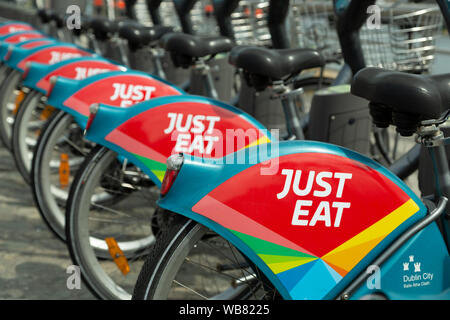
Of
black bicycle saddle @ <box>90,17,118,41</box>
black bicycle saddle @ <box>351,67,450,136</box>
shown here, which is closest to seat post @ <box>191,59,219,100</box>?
black bicycle saddle @ <box>351,67,450,136</box>

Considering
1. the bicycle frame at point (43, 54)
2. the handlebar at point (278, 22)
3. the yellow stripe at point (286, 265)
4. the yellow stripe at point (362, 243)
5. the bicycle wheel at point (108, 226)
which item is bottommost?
the bicycle wheel at point (108, 226)

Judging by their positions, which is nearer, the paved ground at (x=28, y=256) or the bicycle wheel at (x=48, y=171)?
the paved ground at (x=28, y=256)

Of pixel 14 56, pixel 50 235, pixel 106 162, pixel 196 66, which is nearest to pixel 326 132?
pixel 196 66

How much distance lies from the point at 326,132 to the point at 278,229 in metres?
1.11

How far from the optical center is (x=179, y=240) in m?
1.58

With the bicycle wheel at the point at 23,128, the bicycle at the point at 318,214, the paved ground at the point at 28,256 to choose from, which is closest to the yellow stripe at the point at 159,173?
the bicycle at the point at 318,214

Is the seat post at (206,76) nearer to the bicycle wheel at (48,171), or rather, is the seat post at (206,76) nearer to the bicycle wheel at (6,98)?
the bicycle wheel at (48,171)

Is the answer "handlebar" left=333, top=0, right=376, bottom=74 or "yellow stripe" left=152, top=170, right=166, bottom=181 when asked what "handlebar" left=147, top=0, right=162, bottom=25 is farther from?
"yellow stripe" left=152, top=170, right=166, bottom=181

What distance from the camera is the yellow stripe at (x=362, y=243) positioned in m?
1.57

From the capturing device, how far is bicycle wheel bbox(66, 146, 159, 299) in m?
2.38

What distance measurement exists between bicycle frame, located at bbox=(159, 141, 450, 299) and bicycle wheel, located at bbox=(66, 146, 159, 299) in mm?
870

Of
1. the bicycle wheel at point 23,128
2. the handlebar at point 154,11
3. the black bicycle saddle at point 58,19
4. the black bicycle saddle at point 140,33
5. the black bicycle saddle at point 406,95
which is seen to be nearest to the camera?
the black bicycle saddle at point 406,95

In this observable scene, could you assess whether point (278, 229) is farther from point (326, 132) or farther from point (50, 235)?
point (50, 235)

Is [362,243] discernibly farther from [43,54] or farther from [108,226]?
[43,54]
